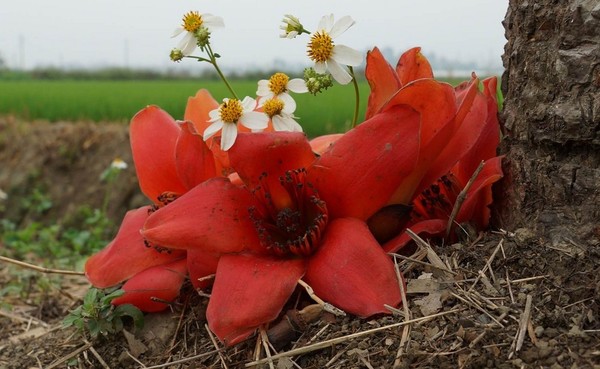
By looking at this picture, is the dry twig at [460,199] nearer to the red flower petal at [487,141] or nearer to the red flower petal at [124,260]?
the red flower petal at [487,141]

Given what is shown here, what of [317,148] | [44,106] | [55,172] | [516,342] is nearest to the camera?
[516,342]

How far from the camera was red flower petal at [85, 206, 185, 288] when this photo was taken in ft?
4.91

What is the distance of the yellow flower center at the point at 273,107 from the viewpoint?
1336mm

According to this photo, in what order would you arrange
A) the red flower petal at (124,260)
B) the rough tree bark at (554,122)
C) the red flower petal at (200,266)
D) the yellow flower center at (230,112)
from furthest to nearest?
the red flower petal at (124,260) < the red flower petal at (200,266) < the yellow flower center at (230,112) < the rough tree bark at (554,122)

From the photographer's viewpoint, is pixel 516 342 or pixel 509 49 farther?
pixel 509 49

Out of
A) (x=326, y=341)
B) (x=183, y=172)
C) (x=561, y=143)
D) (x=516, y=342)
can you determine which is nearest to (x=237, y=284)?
(x=326, y=341)

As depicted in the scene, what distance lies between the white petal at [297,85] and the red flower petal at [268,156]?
0.44 feet

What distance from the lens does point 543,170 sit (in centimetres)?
125

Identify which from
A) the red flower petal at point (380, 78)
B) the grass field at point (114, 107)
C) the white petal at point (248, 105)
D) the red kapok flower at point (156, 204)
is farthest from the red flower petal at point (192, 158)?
the grass field at point (114, 107)

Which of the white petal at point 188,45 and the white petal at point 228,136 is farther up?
the white petal at point 188,45

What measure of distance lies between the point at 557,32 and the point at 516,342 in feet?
1.65

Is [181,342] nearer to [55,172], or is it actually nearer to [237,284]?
[237,284]

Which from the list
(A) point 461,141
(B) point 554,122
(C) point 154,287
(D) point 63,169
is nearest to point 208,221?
(C) point 154,287

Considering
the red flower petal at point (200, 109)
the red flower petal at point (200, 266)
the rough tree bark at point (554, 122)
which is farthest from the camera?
the red flower petal at point (200, 109)
